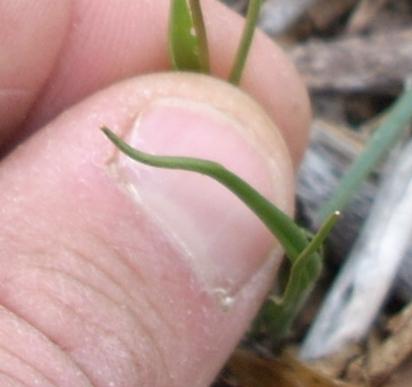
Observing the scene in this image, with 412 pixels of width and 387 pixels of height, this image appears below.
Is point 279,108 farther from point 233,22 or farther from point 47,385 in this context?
point 47,385

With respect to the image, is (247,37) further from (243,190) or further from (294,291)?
(294,291)

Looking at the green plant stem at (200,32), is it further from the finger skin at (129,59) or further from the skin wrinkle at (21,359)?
the skin wrinkle at (21,359)

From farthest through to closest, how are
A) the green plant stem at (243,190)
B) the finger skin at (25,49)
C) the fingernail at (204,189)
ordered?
1. the finger skin at (25,49)
2. the fingernail at (204,189)
3. the green plant stem at (243,190)

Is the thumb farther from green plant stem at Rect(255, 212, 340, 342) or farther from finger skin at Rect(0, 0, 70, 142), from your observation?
finger skin at Rect(0, 0, 70, 142)

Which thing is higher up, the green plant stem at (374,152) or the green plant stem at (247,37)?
the green plant stem at (247,37)

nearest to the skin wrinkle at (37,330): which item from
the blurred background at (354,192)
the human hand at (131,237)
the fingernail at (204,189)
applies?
the human hand at (131,237)

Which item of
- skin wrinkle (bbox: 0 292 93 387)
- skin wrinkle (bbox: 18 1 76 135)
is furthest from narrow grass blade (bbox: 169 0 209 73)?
skin wrinkle (bbox: 0 292 93 387)

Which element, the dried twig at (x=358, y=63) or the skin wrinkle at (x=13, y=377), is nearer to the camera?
the skin wrinkle at (x=13, y=377)

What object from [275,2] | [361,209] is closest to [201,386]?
[361,209]
